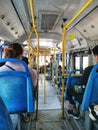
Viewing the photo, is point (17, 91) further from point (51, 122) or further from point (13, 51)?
point (51, 122)

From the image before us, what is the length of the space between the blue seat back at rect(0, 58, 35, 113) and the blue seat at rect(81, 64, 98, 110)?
74cm

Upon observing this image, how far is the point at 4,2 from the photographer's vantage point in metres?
3.39

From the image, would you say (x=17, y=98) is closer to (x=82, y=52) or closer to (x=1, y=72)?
(x=1, y=72)

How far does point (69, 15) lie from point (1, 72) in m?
3.54

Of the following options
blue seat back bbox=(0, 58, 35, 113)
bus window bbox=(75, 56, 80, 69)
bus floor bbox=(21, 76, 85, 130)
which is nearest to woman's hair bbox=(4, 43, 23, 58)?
blue seat back bbox=(0, 58, 35, 113)

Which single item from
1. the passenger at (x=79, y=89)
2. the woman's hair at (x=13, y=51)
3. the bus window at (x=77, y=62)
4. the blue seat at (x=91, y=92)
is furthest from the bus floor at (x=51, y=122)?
the bus window at (x=77, y=62)

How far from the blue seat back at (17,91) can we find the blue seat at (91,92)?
2.44 feet

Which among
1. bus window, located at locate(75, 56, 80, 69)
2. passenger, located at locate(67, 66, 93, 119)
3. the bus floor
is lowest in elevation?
the bus floor

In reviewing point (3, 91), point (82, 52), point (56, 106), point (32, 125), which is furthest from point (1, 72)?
point (82, 52)

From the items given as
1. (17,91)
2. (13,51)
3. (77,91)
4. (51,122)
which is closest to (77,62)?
(51,122)

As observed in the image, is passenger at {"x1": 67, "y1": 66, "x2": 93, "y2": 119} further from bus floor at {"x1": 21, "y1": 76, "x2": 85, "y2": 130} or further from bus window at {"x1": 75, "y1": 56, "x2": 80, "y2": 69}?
bus window at {"x1": 75, "y1": 56, "x2": 80, "y2": 69}

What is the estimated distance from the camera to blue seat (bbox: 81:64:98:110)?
235 cm

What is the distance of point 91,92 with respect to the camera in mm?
2420

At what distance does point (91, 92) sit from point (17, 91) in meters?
1.01
